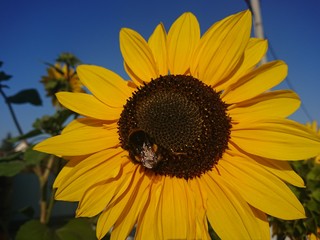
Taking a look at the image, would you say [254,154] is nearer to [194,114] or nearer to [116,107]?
[194,114]

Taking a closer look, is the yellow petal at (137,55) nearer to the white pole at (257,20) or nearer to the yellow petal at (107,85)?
the yellow petal at (107,85)

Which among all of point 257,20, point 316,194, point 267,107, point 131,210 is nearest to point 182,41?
point 267,107

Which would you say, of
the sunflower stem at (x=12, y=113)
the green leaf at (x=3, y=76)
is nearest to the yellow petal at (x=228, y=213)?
the sunflower stem at (x=12, y=113)

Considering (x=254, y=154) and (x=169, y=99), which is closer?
(x=254, y=154)

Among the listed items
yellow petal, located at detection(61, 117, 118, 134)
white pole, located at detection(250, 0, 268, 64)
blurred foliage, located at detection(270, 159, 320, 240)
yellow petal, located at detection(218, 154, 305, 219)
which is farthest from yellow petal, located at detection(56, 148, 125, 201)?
white pole, located at detection(250, 0, 268, 64)

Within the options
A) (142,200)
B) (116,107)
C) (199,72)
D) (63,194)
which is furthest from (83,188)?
(199,72)

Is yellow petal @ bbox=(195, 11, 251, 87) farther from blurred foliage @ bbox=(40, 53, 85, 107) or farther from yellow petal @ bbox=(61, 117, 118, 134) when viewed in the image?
blurred foliage @ bbox=(40, 53, 85, 107)

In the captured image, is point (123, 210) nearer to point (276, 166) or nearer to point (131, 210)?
point (131, 210)
